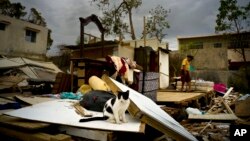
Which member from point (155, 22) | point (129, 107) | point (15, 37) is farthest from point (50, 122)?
point (155, 22)

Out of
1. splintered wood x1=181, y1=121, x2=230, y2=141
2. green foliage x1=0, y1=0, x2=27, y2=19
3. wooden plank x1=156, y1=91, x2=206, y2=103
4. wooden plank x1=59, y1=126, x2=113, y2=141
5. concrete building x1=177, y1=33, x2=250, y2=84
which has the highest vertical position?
green foliage x1=0, y1=0, x2=27, y2=19

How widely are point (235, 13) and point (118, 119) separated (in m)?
16.0

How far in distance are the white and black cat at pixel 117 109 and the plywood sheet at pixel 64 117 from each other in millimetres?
105

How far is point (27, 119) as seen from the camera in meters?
3.61

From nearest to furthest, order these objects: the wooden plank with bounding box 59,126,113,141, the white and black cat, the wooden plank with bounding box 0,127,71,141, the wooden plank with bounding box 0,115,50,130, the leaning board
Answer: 1. the wooden plank with bounding box 0,127,71,141
2. the wooden plank with bounding box 59,126,113,141
3. the wooden plank with bounding box 0,115,50,130
4. the white and black cat
5. the leaning board

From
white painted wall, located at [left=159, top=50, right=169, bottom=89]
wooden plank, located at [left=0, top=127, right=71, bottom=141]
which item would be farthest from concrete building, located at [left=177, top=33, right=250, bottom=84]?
wooden plank, located at [left=0, top=127, right=71, bottom=141]

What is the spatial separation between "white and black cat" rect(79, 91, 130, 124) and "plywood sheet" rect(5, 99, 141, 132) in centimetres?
10

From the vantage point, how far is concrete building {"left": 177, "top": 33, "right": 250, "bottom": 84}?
689 inches

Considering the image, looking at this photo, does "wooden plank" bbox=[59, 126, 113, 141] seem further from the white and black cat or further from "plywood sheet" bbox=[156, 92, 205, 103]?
"plywood sheet" bbox=[156, 92, 205, 103]

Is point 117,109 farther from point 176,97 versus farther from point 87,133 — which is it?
point 176,97

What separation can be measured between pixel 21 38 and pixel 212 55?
17.7 meters

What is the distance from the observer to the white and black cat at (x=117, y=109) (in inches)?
137

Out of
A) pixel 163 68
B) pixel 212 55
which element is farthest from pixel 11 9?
pixel 212 55

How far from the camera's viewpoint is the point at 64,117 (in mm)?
3725
